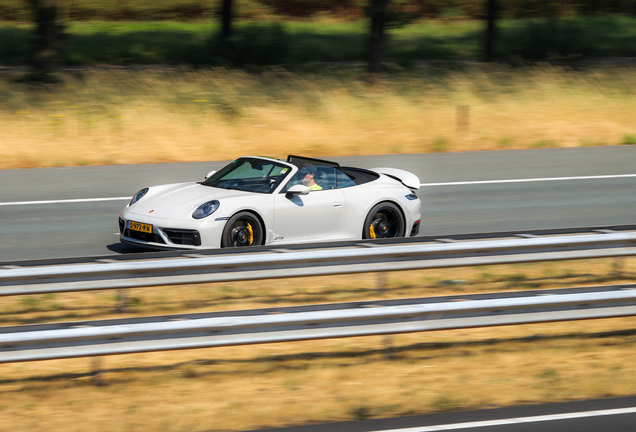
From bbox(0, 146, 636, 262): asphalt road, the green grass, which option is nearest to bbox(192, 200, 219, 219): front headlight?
bbox(0, 146, 636, 262): asphalt road

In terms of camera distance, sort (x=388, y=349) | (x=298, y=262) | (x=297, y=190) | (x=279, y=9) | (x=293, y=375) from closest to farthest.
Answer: (x=293, y=375)
(x=298, y=262)
(x=388, y=349)
(x=297, y=190)
(x=279, y=9)

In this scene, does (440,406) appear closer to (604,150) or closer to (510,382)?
(510,382)

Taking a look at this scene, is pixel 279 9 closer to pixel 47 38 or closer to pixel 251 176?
pixel 47 38

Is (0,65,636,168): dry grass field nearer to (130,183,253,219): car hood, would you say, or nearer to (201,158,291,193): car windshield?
(201,158,291,193): car windshield

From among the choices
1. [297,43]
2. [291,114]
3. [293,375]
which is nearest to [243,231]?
[293,375]

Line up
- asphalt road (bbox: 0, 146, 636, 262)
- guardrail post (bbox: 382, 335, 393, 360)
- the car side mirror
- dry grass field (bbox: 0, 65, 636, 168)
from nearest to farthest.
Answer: guardrail post (bbox: 382, 335, 393, 360)
the car side mirror
asphalt road (bbox: 0, 146, 636, 262)
dry grass field (bbox: 0, 65, 636, 168)

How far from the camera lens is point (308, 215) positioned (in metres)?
10.0

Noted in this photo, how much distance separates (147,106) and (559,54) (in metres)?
17.9

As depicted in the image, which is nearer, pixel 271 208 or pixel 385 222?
pixel 271 208

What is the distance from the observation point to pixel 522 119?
23.5 meters

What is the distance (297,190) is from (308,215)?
0.39 m

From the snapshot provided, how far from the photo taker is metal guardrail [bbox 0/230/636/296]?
5.94 m

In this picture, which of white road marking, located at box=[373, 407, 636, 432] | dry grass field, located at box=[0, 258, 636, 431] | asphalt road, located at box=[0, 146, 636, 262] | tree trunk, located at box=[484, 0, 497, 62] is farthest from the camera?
tree trunk, located at box=[484, 0, 497, 62]

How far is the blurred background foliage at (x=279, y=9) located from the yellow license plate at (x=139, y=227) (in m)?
30.5
